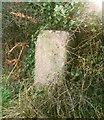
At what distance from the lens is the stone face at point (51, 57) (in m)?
3.39

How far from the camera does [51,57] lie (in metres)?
3.45

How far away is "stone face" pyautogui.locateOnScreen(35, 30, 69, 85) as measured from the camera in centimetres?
339

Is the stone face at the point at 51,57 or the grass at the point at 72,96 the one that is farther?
the stone face at the point at 51,57

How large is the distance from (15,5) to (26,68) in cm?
74

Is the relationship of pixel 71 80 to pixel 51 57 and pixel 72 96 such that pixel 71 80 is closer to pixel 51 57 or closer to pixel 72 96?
pixel 72 96

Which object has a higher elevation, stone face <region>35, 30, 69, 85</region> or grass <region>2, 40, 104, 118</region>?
stone face <region>35, 30, 69, 85</region>

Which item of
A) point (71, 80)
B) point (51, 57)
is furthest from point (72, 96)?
point (51, 57)

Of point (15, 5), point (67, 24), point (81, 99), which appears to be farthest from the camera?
point (15, 5)

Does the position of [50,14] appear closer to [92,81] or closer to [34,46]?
[34,46]

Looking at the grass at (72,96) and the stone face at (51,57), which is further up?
the stone face at (51,57)

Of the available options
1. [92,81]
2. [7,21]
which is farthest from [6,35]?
[92,81]

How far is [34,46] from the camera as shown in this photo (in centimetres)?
373

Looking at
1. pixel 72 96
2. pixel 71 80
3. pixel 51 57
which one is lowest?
pixel 72 96

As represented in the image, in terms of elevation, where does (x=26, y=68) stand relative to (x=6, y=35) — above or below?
below
